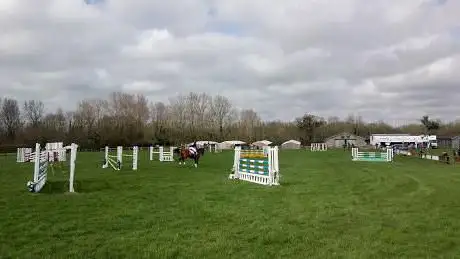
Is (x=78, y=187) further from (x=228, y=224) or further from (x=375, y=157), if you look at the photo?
(x=375, y=157)

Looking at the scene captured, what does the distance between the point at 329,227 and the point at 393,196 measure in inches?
268

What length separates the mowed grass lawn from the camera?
768cm

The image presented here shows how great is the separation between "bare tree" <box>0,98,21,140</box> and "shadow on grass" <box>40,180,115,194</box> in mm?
97600

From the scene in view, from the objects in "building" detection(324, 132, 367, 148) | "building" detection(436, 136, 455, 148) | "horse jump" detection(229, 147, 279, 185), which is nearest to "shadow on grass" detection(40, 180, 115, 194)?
"horse jump" detection(229, 147, 279, 185)

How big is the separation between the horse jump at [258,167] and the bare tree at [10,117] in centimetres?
9724

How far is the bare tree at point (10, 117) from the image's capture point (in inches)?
4386

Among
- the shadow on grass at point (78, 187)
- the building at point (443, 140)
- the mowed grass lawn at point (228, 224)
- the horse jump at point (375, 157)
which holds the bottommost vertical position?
the mowed grass lawn at point (228, 224)

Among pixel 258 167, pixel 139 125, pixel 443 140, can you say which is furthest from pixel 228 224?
pixel 443 140

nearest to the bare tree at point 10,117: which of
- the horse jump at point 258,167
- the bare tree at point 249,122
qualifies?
the bare tree at point 249,122

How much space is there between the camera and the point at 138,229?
9.44 metres

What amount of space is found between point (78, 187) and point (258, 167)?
7579 mm

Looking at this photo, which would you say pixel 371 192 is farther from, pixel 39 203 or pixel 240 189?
pixel 39 203

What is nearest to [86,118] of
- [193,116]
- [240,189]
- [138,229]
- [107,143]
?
[107,143]

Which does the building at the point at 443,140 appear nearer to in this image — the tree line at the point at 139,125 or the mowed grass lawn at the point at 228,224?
the tree line at the point at 139,125
